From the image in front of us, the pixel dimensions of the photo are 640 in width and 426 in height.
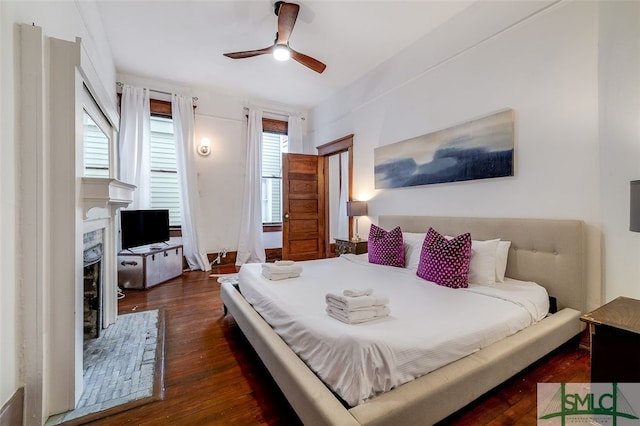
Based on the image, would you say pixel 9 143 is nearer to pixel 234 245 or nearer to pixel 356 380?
pixel 356 380

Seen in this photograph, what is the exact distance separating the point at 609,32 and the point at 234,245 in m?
5.32

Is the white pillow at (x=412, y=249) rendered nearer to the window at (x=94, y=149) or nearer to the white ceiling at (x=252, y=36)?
the white ceiling at (x=252, y=36)

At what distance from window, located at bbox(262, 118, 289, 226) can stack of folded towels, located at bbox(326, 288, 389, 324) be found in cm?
422

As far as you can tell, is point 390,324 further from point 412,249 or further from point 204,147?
Answer: point 204,147

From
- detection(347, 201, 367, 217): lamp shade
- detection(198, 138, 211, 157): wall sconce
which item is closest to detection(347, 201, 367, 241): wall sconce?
detection(347, 201, 367, 217): lamp shade

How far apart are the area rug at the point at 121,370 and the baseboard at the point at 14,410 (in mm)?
252

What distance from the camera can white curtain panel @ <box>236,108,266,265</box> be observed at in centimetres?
520

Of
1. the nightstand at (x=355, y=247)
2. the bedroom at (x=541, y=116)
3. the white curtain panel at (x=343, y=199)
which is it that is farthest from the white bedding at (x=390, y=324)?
the white curtain panel at (x=343, y=199)

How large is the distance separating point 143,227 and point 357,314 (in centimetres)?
386

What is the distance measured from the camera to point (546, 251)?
2.22 meters

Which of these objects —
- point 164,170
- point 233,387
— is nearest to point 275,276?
point 233,387

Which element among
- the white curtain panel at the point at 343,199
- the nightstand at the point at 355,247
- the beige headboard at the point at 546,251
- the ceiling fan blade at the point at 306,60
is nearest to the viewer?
the beige headboard at the point at 546,251

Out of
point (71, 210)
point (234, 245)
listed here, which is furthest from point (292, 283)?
point (234, 245)

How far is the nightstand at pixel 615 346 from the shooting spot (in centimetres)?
123
